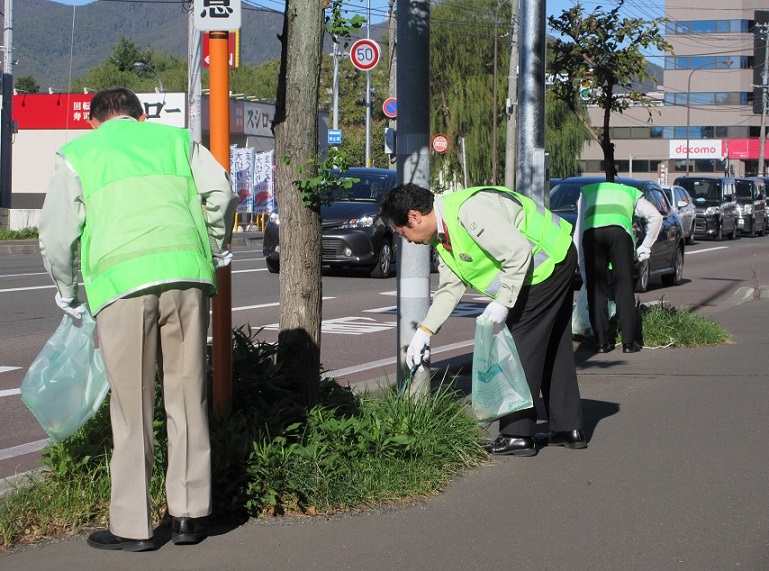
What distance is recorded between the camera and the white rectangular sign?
5.24m

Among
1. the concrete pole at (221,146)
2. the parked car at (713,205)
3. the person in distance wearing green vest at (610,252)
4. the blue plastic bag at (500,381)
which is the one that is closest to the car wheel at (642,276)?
the person in distance wearing green vest at (610,252)

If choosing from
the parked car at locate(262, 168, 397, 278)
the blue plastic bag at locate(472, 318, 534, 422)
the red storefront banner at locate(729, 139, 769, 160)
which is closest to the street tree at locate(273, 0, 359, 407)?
the blue plastic bag at locate(472, 318, 534, 422)

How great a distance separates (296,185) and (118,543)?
6.63ft

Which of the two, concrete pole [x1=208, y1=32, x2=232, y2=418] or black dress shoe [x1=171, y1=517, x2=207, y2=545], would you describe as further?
concrete pole [x1=208, y1=32, x2=232, y2=418]

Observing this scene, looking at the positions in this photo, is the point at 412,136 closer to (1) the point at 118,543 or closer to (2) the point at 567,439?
(2) the point at 567,439

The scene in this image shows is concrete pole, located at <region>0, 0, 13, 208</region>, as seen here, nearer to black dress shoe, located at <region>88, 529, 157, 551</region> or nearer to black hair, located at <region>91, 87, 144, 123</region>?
black hair, located at <region>91, 87, 144, 123</region>

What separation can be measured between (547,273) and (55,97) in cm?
5231

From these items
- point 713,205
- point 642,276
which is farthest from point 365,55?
point 642,276

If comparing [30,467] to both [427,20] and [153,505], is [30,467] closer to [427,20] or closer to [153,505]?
[153,505]

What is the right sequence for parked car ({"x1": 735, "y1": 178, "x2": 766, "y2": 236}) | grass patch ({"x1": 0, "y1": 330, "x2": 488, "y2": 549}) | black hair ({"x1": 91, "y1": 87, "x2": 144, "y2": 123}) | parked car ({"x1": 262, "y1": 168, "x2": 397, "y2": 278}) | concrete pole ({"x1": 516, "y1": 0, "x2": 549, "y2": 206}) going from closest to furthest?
black hair ({"x1": 91, "y1": 87, "x2": 144, "y2": 123})
grass patch ({"x1": 0, "y1": 330, "x2": 488, "y2": 549})
concrete pole ({"x1": 516, "y1": 0, "x2": 549, "y2": 206})
parked car ({"x1": 262, "y1": 168, "x2": 397, "y2": 278})
parked car ({"x1": 735, "y1": 178, "x2": 766, "y2": 236})

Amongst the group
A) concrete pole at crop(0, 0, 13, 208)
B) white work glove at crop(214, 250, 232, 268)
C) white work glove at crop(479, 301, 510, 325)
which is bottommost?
white work glove at crop(479, 301, 510, 325)

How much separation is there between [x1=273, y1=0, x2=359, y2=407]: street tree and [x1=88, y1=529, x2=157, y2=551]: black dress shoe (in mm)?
1472

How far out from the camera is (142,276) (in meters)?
4.34

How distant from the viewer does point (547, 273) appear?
6148mm
